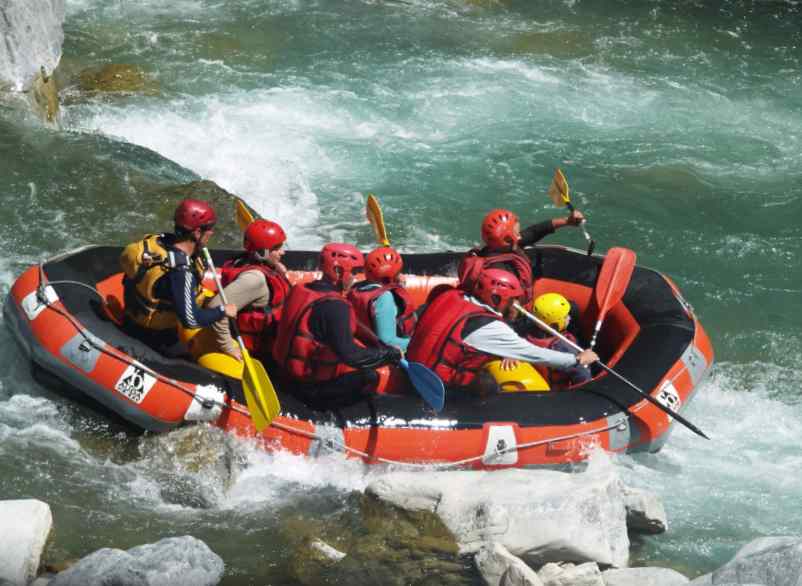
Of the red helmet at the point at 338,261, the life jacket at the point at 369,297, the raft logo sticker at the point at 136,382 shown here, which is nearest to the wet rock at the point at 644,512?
the life jacket at the point at 369,297

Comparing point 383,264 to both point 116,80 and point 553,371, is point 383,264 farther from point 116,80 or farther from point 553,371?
point 116,80

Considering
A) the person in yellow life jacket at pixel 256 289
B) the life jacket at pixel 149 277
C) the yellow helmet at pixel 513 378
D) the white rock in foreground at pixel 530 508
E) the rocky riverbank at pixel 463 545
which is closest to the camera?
the rocky riverbank at pixel 463 545

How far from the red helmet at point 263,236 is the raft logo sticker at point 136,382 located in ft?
3.05

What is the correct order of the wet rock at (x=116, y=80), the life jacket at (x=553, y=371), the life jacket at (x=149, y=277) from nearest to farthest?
the life jacket at (x=149, y=277) → the life jacket at (x=553, y=371) → the wet rock at (x=116, y=80)

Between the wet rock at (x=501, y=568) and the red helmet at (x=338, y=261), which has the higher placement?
the red helmet at (x=338, y=261)

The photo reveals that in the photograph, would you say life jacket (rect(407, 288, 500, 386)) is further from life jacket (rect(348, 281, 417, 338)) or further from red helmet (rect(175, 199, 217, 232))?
red helmet (rect(175, 199, 217, 232))

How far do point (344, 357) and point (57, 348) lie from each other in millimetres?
1789

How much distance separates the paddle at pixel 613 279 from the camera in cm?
757

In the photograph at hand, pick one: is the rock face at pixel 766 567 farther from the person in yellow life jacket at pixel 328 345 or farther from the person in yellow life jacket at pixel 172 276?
the person in yellow life jacket at pixel 172 276

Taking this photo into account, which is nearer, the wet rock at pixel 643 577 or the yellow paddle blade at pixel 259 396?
Answer: the wet rock at pixel 643 577

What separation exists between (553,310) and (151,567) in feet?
10.1

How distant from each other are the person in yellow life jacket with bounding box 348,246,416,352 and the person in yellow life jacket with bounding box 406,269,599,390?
174mm

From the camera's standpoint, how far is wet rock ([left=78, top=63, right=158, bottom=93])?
12773 mm

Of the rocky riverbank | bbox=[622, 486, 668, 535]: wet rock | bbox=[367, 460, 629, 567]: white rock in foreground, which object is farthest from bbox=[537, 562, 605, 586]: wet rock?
bbox=[622, 486, 668, 535]: wet rock
